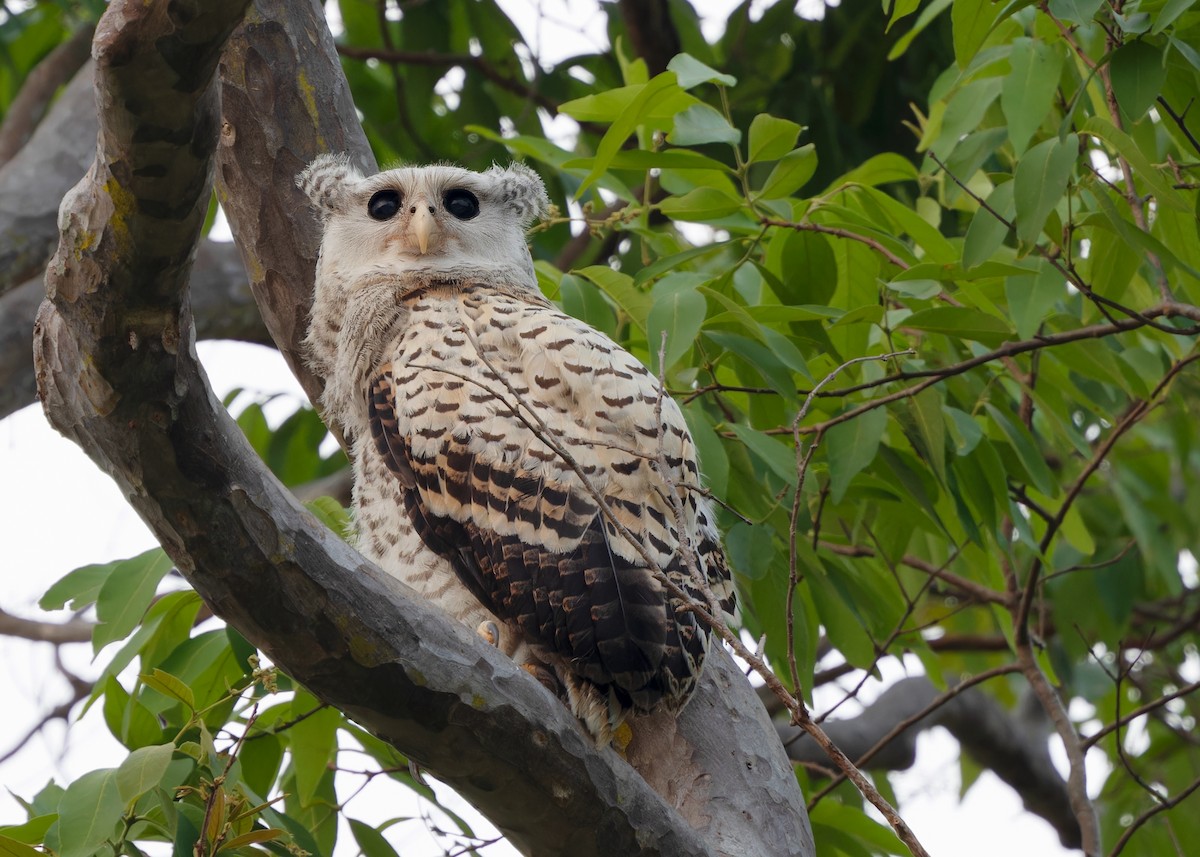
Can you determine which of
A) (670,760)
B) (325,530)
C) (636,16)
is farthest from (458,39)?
(325,530)

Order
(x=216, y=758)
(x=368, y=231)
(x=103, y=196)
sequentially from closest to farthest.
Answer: (x=103, y=196), (x=216, y=758), (x=368, y=231)

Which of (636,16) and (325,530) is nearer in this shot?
(325,530)

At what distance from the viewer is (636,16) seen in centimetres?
574

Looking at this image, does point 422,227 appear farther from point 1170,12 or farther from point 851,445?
point 1170,12

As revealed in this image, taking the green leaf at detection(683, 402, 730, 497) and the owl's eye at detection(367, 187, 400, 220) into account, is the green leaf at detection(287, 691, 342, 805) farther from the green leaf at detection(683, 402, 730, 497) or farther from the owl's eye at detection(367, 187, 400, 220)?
the owl's eye at detection(367, 187, 400, 220)

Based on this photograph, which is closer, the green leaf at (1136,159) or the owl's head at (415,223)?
the green leaf at (1136,159)

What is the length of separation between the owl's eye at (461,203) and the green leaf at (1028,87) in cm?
157

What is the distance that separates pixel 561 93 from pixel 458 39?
0.64m

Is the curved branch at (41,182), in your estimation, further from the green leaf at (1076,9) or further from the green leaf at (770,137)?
the green leaf at (1076,9)

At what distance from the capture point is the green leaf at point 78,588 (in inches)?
119

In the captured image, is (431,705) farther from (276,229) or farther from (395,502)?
(276,229)

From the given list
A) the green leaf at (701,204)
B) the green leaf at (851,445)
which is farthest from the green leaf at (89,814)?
the green leaf at (701,204)

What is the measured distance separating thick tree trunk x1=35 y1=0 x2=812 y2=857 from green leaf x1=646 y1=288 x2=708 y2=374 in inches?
37.3

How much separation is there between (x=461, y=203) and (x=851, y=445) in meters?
1.47
